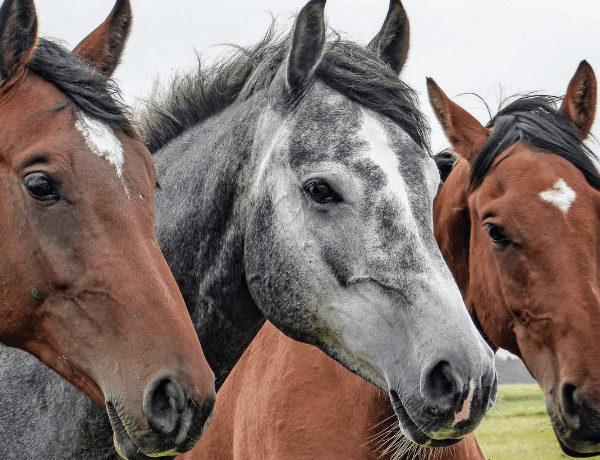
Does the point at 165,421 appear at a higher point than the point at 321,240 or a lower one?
lower

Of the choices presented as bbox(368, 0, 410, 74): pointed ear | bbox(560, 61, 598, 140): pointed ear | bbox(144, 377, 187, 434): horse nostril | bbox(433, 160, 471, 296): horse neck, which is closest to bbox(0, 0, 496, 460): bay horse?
bbox(368, 0, 410, 74): pointed ear

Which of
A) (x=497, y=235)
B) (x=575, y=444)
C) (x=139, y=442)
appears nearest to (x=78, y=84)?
(x=139, y=442)

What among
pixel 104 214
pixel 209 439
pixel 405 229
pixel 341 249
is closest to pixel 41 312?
pixel 104 214

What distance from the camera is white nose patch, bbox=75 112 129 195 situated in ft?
8.66

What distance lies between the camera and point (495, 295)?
13.7 ft

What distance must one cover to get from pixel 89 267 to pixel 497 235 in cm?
279

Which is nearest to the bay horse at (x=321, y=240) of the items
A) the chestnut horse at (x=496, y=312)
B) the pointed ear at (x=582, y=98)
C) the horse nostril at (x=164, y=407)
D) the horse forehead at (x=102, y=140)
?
the chestnut horse at (x=496, y=312)

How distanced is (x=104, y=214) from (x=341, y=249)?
1.14 metres

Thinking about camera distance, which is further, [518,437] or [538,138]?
[518,437]

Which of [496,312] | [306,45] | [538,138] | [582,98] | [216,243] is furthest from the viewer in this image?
[582,98]

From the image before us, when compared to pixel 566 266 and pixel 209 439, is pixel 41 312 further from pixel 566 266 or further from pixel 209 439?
pixel 566 266

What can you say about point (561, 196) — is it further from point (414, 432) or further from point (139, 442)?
point (139, 442)

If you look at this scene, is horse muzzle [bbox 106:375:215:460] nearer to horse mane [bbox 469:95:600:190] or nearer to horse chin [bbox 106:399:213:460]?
horse chin [bbox 106:399:213:460]

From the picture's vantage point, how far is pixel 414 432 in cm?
268
